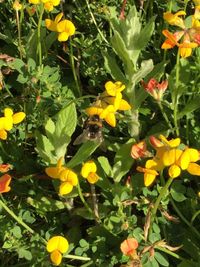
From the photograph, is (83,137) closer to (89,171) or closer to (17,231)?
(89,171)

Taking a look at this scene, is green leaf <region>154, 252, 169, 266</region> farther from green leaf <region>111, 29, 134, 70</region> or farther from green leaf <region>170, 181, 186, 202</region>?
green leaf <region>111, 29, 134, 70</region>

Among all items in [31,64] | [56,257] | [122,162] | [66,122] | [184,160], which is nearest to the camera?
[184,160]

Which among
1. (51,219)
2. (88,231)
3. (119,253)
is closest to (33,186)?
(51,219)

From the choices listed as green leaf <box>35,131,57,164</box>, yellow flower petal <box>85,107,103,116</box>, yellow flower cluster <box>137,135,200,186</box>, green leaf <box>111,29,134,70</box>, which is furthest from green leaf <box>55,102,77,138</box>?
yellow flower cluster <box>137,135,200,186</box>

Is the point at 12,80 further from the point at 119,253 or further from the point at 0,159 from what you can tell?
the point at 119,253

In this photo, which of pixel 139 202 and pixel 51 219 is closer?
pixel 139 202

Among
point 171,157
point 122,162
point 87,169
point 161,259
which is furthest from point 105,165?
point 171,157

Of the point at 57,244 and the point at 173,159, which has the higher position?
the point at 173,159
